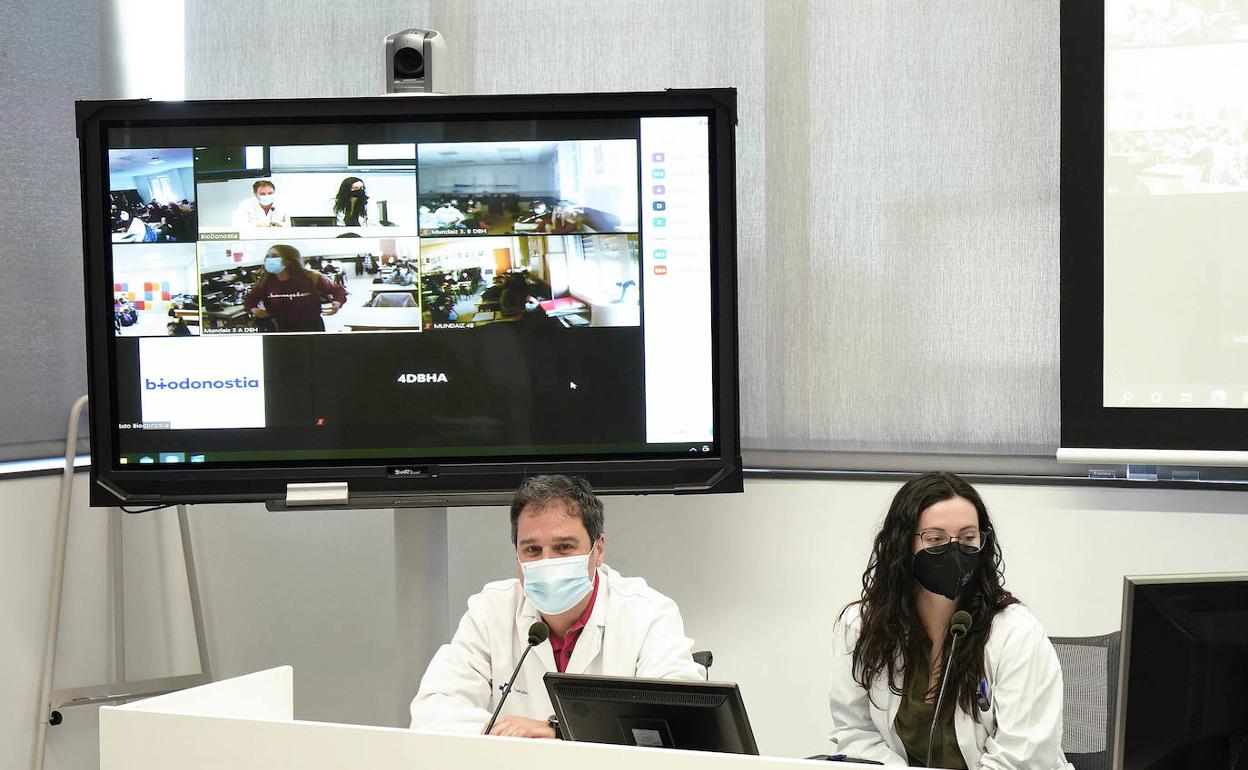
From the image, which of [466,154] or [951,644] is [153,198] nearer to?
[466,154]

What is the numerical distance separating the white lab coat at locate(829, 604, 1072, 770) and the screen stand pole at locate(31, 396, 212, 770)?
6.75 feet

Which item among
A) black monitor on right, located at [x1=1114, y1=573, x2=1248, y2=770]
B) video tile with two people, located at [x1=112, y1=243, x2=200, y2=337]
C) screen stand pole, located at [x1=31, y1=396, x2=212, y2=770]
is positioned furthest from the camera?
A: screen stand pole, located at [x1=31, y1=396, x2=212, y2=770]

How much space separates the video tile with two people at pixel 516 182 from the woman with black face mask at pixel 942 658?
108cm

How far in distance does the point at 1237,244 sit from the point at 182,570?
9.96ft

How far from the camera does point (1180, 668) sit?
4.24 ft

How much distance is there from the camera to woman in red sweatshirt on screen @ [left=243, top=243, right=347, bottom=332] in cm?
283

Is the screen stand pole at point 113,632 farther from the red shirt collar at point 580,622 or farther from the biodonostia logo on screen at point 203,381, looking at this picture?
the red shirt collar at point 580,622

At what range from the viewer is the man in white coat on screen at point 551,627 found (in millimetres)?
2225

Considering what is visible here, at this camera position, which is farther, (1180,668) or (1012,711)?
(1012,711)

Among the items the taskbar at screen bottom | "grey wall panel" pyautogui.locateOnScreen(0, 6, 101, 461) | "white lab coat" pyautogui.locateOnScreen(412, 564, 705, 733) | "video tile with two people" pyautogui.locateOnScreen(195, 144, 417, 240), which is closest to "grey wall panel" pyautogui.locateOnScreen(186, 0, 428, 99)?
"grey wall panel" pyautogui.locateOnScreen(0, 6, 101, 461)

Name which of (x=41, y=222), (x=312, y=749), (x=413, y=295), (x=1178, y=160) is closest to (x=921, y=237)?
(x=1178, y=160)

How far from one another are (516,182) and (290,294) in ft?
2.00

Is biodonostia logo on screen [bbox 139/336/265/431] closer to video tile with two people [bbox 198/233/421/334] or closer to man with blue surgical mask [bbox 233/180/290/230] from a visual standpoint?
video tile with two people [bbox 198/233/421/334]

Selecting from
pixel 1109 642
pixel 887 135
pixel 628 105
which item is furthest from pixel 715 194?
pixel 1109 642
